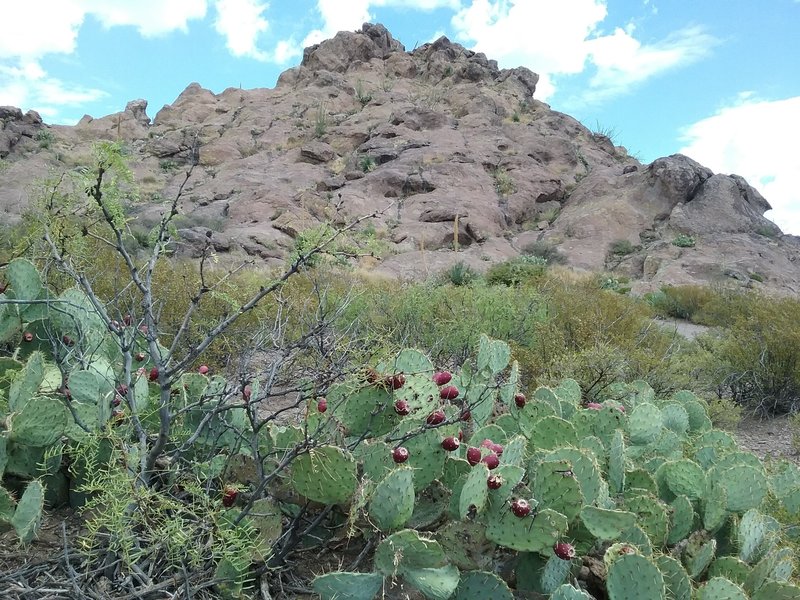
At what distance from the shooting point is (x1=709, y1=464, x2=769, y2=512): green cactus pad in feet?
9.43

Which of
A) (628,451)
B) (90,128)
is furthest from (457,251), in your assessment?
(90,128)

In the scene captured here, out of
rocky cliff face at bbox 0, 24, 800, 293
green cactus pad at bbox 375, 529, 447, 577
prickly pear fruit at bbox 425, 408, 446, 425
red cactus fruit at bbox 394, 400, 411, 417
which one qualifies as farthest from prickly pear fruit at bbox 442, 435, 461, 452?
rocky cliff face at bbox 0, 24, 800, 293

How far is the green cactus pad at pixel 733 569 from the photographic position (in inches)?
100

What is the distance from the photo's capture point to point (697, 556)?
263cm

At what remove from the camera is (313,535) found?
2564mm

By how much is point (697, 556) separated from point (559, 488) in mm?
773

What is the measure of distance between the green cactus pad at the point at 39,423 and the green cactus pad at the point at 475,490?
5.50ft

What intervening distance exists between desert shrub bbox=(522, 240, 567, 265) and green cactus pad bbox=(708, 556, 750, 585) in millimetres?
23668

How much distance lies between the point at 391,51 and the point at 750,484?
53.7 m

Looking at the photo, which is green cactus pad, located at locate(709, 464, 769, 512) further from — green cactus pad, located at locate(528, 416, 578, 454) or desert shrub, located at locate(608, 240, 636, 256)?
desert shrub, located at locate(608, 240, 636, 256)

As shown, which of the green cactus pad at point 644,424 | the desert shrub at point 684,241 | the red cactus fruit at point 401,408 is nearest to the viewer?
the red cactus fruit at point 401,408

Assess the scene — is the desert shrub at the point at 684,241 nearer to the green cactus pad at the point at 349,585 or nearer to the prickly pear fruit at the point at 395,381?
the prickly pear fruit at the point at 395,381

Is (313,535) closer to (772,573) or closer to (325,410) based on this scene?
(325,410)

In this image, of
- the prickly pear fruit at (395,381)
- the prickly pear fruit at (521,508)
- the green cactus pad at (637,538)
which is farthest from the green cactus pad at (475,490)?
the green cactus pad at (637,538)
